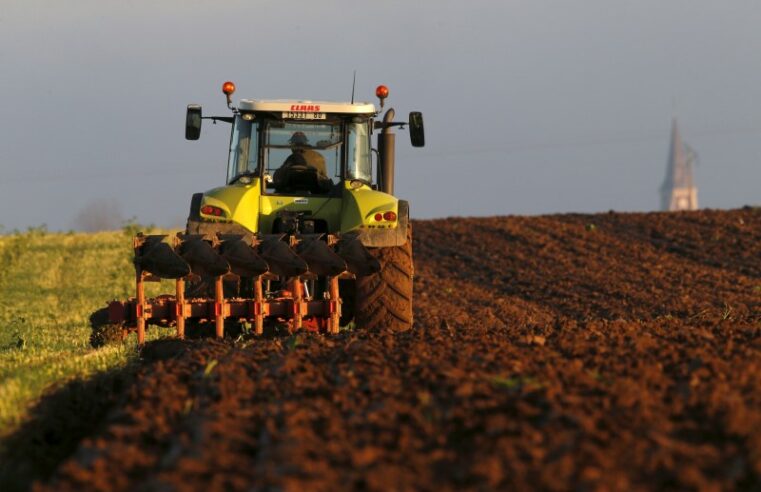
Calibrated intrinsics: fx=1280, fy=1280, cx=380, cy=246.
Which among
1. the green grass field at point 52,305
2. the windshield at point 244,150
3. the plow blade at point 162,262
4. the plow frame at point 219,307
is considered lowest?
the green grass field at point 52,305

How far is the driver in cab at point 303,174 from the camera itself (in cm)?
1169

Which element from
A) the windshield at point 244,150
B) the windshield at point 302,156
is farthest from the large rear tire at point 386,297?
the windshield at point 244,150

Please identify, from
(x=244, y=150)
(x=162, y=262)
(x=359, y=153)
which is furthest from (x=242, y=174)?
(x=162, y=262)

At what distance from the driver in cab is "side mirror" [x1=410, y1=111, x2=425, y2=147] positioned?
87 centimetres

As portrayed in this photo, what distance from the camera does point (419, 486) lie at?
14.2ft

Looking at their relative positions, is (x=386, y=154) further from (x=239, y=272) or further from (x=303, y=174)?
(x=239, y=272)

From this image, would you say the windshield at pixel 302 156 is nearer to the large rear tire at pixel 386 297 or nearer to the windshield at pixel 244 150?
the windshield at pixel 244 150

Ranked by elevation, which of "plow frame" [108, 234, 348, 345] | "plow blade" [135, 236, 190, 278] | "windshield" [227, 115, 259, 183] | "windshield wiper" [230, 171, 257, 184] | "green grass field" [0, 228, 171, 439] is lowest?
"green grass field" [0, 228, 171, 439]

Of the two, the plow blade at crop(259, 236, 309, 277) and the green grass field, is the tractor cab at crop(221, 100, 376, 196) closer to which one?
the plow blade at crop(259, 236, 309, 277)

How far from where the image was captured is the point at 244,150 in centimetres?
1193

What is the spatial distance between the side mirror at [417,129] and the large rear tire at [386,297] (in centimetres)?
115

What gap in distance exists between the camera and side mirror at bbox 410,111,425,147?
11656 millimetres

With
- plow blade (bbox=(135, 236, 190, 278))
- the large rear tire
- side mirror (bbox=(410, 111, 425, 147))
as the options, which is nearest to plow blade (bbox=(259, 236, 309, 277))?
plow blade (bbox=(135, 236, 190, 278))

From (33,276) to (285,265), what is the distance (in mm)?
16342
